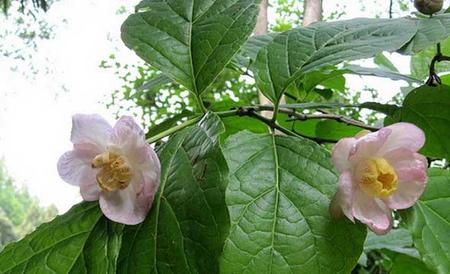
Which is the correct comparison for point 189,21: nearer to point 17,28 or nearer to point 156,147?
point 156,147

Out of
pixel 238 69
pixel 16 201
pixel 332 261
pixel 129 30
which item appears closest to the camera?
pixel 332 261

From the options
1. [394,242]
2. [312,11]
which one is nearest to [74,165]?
[394,242]

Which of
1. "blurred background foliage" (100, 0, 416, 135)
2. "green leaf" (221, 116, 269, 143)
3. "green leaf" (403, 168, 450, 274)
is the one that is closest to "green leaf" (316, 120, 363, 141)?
"green leaf" (221, 116, 269, 143)

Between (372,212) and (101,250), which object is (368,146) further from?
(101,250)

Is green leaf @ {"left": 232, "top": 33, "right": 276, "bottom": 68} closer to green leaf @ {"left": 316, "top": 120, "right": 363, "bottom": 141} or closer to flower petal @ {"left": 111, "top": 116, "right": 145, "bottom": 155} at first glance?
green leaf @ {"left": 316, "top": 120, "right": 363, "bottom": 141}

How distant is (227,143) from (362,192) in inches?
3.6

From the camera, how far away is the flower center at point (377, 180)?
38 centimetres

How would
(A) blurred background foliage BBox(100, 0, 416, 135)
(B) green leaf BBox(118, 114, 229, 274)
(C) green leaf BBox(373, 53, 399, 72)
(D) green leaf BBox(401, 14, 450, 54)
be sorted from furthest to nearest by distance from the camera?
1. (A) blurred background foliage BBox(100, 0, 416, 135)
2. (C) green leaf BBox(373, 53, 399, 72)
3. (D) green leaf BBox(401, 14, 450, 54)
4. (B) green leaf BBox(118, 114, 229, 274)

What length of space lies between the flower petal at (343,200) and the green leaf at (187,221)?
7cm

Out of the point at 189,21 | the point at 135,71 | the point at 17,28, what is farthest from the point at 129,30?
the point at 17,28

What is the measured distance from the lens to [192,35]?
46 centimetres

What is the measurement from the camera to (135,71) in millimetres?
3090

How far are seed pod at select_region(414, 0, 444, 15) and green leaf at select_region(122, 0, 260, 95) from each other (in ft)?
0.48

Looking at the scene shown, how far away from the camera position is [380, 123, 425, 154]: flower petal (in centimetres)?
39
